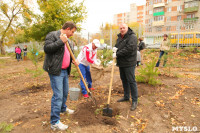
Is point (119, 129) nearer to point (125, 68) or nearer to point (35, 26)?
point (125, 68)

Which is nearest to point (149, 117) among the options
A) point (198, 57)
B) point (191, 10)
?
point (198, 57)

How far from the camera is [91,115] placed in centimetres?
306

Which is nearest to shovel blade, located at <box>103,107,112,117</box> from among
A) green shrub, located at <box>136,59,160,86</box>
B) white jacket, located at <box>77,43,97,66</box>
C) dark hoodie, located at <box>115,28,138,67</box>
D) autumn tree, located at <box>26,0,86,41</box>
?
dark hoodie, located at <box>115,28,138,67</box>

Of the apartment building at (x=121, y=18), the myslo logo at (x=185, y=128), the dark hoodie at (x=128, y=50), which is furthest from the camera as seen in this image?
the apartment building at (x=121, y=18)

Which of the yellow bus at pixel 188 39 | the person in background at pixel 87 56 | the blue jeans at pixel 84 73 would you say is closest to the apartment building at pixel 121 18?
the yellow bus at pixel 188 39

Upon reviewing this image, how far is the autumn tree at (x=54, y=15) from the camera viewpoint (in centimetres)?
1234

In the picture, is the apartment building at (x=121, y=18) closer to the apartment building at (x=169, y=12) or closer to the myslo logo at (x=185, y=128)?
the apartment building at (x=169, y=12)

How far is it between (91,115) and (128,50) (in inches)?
64.0

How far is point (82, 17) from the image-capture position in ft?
43.9

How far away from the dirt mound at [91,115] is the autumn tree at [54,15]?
10.4 meters

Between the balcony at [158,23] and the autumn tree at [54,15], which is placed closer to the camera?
the autumn tree at [54,15]

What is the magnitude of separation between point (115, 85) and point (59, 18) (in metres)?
10.0

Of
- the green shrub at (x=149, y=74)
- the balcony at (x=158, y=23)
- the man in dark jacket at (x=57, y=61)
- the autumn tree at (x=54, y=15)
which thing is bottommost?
the green shrub at (x=149, y=74)

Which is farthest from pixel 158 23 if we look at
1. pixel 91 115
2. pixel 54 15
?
pixel 91 115
